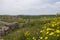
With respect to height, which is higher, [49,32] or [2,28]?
[49,32]

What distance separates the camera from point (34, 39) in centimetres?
716

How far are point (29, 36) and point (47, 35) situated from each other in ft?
5.88

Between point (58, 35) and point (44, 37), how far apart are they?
2.25ft

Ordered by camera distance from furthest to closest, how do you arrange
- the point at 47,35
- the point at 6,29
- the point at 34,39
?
1. the point at 6,29
2. the point at 34,39
3. the point at 47,35

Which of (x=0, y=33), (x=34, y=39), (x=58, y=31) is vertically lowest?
(x=0, y=33)

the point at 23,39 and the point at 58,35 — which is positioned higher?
the point at 58,35

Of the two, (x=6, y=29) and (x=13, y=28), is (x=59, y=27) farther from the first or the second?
(x=13, y=28)

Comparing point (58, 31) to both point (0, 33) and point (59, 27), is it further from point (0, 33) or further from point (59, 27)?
point (0, 33)

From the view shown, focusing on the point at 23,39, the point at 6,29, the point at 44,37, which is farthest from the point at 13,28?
the point at 44,37

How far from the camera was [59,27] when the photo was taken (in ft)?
21.0

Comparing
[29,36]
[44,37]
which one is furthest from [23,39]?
[44,37]

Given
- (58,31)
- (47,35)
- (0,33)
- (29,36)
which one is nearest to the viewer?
(58,31)

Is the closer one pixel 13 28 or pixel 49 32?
pixel 49 32

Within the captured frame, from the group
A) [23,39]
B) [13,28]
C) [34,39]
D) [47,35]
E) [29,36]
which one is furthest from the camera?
[13,28]
